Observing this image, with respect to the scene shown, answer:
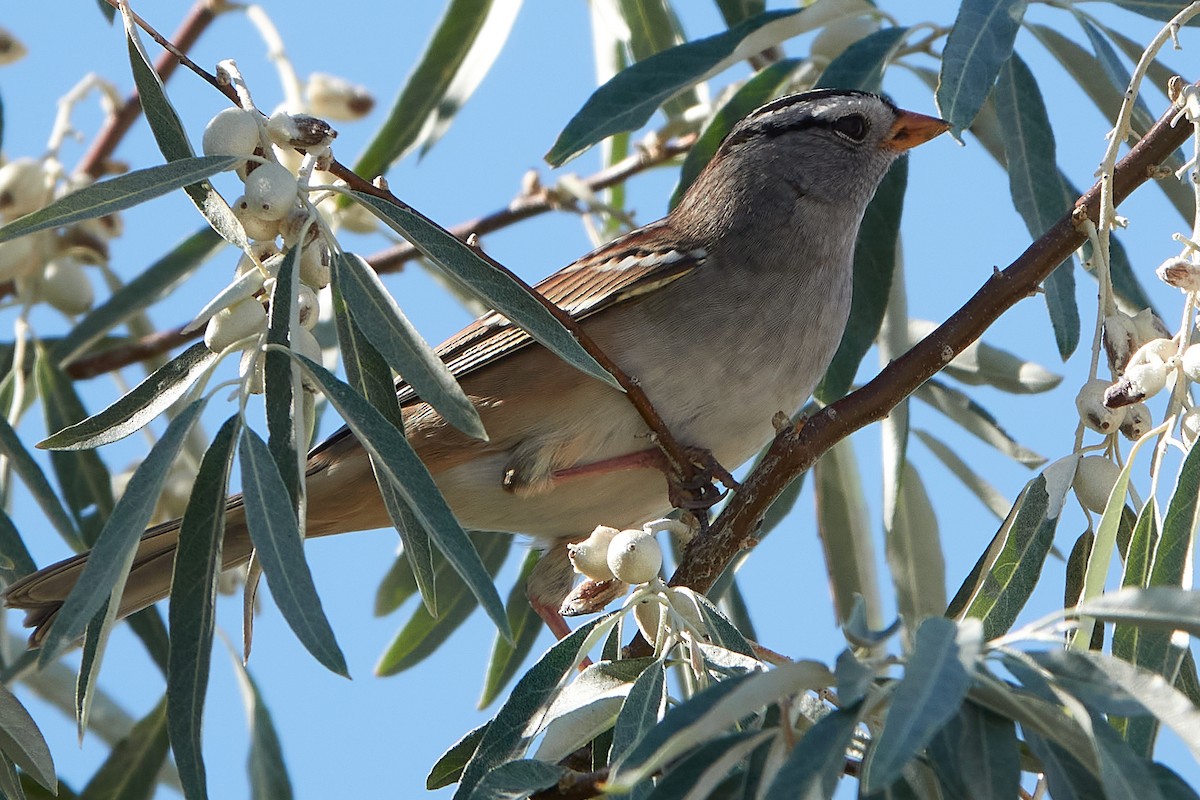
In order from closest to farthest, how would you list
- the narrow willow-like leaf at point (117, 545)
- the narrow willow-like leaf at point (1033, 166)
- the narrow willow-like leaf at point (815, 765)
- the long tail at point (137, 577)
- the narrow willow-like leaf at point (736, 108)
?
the narrow willow-like leaf at point (815, 765), the narrow willow-like leaf at point (117, 545), the narrow willow-like leaf at point (1033, 166), the long tail at point (137, 577), the narrow willow-like leaf at point (736, 108)

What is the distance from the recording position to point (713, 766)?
1776 millimetres

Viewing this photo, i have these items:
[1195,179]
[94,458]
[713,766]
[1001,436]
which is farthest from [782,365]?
[713,766]

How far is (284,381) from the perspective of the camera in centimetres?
207

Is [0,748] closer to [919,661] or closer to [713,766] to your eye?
[713,766]

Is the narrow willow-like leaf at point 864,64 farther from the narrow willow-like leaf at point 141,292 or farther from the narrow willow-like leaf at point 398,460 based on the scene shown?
the narrow willow-like leaf at point 141,292

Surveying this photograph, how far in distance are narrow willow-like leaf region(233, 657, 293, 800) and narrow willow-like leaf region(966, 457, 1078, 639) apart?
1.92m

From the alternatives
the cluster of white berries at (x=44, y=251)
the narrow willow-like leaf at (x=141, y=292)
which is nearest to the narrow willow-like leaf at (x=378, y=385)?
the cluster of white berries at (x=44, y=251)

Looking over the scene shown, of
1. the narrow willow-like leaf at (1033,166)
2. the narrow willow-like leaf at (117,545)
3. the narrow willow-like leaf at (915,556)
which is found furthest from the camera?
the narrow willow-like leaf at (915,556)

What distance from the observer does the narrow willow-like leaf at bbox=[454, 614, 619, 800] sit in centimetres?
213

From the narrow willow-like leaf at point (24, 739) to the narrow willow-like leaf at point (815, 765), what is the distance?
3.90 ft

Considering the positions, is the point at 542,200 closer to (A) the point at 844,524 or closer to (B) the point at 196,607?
(A) the point at 844,524

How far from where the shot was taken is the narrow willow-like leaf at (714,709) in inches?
62.5

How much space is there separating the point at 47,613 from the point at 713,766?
1973mm

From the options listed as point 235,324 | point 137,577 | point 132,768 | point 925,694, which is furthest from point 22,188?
point 925,694
